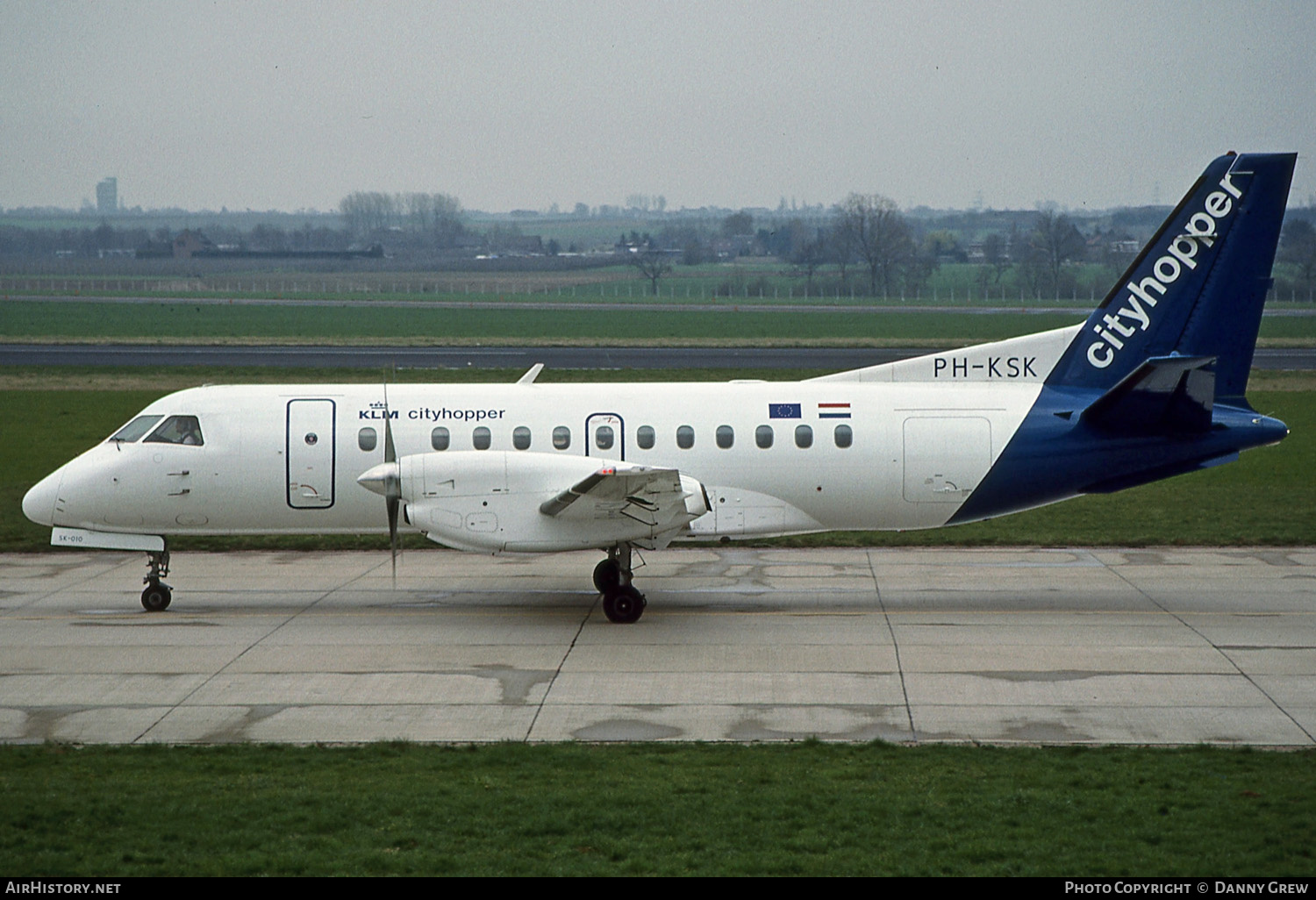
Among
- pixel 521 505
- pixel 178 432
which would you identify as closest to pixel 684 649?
pixel 521 505

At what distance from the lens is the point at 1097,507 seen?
27406 mm

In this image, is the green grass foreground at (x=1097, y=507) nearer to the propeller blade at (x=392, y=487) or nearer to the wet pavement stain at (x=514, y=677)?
the propeller blade at (x=392, y=487)

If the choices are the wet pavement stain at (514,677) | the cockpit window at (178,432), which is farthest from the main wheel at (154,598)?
the wet pavement stain at (514,677)

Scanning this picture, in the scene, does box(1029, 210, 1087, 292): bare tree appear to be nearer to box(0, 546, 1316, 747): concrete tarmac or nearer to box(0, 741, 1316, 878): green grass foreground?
box(0, 546, 1316, 747): concrete tarmac

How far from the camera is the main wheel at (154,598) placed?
18797 mm

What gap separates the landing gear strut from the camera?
18812 mm

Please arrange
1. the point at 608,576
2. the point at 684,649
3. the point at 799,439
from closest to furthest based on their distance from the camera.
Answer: the point at 684,649 → the point at 608,576 → the point at 799,439

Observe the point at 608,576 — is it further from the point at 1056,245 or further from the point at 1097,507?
the point at 1056,245

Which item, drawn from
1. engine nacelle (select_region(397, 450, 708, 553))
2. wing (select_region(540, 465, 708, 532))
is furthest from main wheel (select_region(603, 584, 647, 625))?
wing (select_region(540, 465, 708, 532))

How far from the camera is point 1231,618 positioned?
698 inches

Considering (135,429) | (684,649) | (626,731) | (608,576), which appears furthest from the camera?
(135,429)

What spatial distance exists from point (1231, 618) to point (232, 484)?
14.4m

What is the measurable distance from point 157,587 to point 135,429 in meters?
2.37

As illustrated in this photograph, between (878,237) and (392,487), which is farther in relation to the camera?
(878,237)
